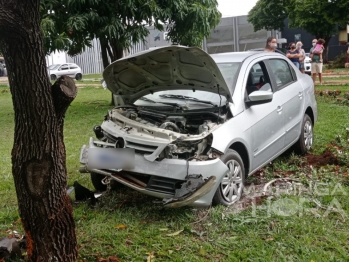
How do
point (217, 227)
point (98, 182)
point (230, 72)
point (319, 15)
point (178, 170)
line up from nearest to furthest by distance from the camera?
point (217, 227), point (178, 170), point (98, 182), point (230, 72), point (319, 15)

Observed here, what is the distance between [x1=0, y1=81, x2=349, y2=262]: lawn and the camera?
11.5ft

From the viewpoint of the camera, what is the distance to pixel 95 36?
11453 mm

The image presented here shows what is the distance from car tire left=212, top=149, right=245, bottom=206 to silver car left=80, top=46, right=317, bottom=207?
0.03ft

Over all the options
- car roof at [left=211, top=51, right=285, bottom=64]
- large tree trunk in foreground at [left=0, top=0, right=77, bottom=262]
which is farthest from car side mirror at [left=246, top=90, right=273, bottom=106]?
large tree trunk in foreground at [left=0, top=0, right=77, bottom=262]

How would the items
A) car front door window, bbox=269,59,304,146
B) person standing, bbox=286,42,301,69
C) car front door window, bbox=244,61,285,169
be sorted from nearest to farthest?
car front door window, bbox=244,61,285,169 → car front door window, bbox=269,59,304,146 → person standing, bbox=286,42,301,69

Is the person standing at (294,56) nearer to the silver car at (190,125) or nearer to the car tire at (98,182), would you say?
the silver car at (190,125)

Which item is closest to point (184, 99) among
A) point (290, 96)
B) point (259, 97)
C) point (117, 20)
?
point (259, 97)

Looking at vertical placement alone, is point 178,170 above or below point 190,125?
below

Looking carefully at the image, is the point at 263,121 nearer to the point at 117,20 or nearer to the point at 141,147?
the point at 141,147

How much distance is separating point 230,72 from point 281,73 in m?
1.11

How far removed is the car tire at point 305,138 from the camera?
6152 mm

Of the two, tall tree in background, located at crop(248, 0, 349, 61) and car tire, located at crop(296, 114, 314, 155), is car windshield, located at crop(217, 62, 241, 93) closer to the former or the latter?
car tire, located at crop(296, 114, 314, 155)

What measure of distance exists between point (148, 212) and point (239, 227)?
3.22 feet

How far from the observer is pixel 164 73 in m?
4.91
